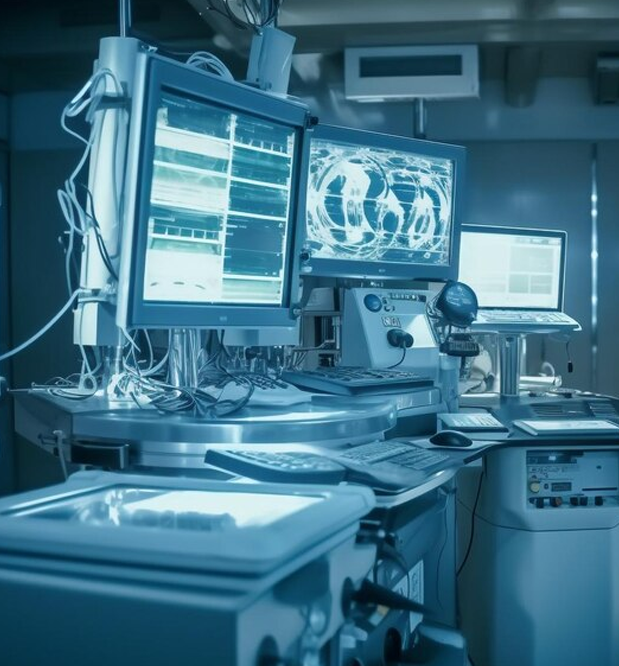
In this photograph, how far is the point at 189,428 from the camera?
1226 millimetres

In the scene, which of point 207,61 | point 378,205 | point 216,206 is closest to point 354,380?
point 216,206

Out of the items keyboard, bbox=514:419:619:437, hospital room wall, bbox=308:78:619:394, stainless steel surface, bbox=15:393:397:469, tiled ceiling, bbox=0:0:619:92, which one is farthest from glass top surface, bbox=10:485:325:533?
hospital room wall, bbox=308:78:619:394

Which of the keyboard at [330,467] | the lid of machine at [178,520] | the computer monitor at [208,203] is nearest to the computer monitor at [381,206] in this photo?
the computer monitor at [208,203]

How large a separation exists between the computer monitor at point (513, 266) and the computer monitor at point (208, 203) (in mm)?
1075

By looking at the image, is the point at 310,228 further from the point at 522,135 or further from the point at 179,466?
the point at 522,135

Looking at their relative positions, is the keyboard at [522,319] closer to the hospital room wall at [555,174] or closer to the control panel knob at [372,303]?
the control panel knob at [372,303]

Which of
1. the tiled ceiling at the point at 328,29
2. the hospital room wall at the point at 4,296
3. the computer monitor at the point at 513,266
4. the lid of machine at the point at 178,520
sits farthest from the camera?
the hospital room wall at the point at 4,296

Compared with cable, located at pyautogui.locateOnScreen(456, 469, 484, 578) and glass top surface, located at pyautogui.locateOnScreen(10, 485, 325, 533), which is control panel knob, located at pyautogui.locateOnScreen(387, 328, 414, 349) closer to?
cable, located at pyautogui.locateOnScreen(456, 469, 484, 578)

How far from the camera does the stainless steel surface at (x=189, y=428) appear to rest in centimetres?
123

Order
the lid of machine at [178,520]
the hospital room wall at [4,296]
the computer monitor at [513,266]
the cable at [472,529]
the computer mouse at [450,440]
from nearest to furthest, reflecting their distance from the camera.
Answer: the lid of machine at [178,520], the computer mouse at [450,440], the cable at [472,529], the computer monitor at [513,266], the hospital room wall at [4,296]

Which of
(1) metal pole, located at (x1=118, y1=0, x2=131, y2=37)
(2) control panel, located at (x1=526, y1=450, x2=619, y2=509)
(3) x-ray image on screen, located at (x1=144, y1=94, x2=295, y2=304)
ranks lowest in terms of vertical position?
(2) control panel, located at (x1=526, y1=450, x2=619, y2=509)

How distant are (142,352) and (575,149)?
9.36 ft

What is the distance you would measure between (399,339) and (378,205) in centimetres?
38

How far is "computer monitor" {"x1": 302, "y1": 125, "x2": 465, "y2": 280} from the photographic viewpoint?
2.02 m
